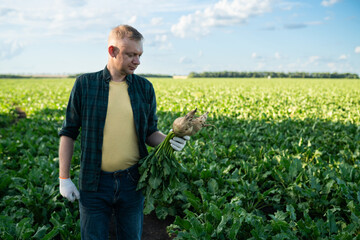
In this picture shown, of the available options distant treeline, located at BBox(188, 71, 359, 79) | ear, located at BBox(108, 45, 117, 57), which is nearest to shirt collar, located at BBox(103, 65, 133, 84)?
ear, located at BBox(108, 45, 117, 57)

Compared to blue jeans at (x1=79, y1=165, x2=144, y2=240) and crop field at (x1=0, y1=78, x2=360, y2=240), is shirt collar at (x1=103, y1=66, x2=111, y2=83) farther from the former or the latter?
crop field at (x1=0, y1=78, x2=360, y2=240)

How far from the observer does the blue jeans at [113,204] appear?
224 cm

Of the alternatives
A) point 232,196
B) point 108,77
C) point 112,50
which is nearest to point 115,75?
point 108,77

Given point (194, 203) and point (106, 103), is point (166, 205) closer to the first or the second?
point (194, 203)

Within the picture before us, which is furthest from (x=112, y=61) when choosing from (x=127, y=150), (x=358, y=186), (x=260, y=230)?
(x=358, y=186)

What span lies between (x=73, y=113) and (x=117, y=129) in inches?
13.7

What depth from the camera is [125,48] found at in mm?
2070

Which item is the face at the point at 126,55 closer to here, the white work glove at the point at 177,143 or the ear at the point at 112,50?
the ear at the point at 112,50

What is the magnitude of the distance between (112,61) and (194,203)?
7.31ft

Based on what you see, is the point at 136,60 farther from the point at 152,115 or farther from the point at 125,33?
the point at 152,115

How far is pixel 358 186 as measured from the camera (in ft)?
13.9

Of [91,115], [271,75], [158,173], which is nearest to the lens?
[91,115]

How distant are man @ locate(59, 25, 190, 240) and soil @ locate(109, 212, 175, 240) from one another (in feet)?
5.63

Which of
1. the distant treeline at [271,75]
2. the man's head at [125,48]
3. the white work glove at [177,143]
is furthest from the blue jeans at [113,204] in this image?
the distant treeline at [271,75]
